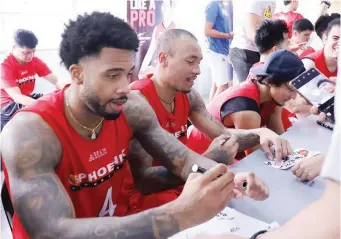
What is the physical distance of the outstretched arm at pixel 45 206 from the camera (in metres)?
0.89

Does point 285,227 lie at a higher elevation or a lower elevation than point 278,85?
higher

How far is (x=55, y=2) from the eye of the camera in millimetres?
3480

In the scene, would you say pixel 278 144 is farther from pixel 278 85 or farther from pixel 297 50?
pixel 297 50

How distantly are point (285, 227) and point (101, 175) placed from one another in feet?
2.24

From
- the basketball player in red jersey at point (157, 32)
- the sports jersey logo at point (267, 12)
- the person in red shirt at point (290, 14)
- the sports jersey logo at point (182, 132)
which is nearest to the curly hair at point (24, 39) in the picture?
the basketball player in red jersey at point (157, 32)

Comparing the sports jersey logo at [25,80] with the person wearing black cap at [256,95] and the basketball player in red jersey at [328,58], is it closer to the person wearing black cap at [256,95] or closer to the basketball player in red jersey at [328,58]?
the person wearing black cap at [256,95]

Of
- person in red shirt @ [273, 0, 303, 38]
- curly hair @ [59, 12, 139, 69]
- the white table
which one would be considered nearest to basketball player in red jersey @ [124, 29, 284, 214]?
the white table

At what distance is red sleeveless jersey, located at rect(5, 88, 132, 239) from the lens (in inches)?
41.7

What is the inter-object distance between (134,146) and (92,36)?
0.48 m

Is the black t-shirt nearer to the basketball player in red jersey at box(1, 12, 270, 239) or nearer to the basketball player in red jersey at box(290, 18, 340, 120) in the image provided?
the basketball player in red jersey at box(1, 12, 270, 239)

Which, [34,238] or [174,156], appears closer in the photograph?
[34,238]

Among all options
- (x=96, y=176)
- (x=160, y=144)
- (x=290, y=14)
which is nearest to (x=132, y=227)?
(x=96, y=176)

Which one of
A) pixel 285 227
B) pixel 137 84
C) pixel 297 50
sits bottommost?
pixel 297 50

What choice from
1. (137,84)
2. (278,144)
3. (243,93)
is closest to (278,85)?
(243,93)
